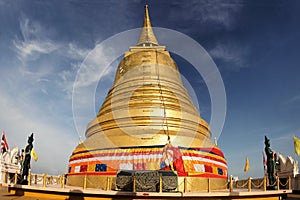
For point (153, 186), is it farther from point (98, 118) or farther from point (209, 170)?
point (98, 118)

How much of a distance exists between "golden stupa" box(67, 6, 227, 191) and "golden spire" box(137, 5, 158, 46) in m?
5.73

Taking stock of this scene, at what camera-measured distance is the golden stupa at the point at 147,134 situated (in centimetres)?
1595

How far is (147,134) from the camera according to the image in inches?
695

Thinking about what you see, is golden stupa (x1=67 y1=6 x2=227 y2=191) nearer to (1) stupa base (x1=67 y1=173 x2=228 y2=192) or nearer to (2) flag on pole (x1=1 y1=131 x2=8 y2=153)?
(1) stupa base (x1=67 y1=173 x2=228 y2=192)

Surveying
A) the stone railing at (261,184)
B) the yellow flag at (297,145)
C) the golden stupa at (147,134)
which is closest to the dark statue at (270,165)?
the stone railing at (261,184)

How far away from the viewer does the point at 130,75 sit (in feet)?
79.1

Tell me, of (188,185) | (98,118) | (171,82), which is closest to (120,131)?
(98,118)

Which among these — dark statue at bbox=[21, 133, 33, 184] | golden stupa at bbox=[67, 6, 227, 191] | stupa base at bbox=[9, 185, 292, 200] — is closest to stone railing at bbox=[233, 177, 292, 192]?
stupa base at bbox=[9, 185, 292, 200]

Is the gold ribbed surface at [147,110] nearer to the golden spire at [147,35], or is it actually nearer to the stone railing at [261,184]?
the stone railing at [261,184]

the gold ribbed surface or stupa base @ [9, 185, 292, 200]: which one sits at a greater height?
the gold ribbed surface

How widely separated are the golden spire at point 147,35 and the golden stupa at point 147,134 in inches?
226

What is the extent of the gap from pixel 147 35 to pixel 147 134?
17273 mm

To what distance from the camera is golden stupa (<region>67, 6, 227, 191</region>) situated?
1595 centimetres

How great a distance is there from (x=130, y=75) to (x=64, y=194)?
13.4 m
